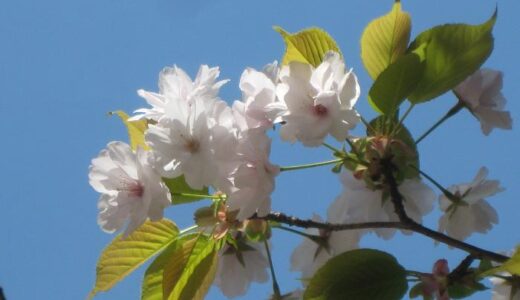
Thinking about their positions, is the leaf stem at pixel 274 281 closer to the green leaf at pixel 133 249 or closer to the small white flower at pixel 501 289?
the green leaf at pixel 133 249

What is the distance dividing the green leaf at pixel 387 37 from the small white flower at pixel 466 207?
0.27 m

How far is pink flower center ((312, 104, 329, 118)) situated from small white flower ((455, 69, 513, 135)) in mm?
298

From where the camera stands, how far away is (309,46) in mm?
1131

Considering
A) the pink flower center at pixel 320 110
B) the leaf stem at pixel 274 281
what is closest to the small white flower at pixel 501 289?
the leaf stem at pixel 274 281

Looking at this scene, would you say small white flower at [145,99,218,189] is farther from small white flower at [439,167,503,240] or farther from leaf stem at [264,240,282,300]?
small white flower at [439,167,503,240]

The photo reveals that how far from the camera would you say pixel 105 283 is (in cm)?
119

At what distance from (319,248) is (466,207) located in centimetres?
25

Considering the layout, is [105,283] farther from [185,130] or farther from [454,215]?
[454,215]

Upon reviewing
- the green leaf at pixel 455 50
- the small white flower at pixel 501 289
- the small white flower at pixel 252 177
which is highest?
the green leaf at pixel 455 50

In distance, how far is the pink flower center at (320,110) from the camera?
1005 mm

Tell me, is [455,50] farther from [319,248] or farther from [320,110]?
[319,248]

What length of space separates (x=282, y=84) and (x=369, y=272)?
0.32 meters

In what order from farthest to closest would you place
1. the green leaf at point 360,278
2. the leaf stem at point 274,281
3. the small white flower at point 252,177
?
1. the leaf stem at point 274,281
2. the green leaf at point 360,278
3. the small white flower at point 252,177

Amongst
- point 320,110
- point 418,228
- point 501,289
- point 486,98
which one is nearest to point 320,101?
point 320,110
